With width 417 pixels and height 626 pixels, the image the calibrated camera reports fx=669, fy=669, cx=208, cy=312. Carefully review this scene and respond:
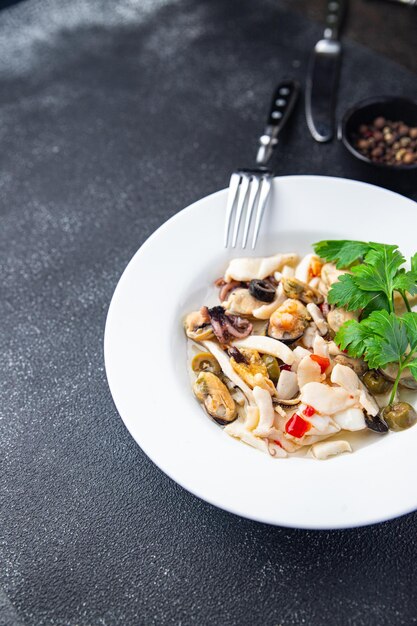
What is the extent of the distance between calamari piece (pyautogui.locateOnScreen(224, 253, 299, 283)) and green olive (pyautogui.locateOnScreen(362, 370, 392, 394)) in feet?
1.42

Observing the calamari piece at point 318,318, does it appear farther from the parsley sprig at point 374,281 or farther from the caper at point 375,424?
the caper at point 375,424

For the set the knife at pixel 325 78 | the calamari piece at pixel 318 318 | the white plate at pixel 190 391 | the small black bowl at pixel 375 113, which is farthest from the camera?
the knife at pixel 325 78

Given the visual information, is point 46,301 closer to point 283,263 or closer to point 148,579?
point 283,263

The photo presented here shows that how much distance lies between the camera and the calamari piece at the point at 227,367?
1.85 m

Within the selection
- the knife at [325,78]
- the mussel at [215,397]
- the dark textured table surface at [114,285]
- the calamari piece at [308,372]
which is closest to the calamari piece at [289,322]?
the calamari piece at [308,372]

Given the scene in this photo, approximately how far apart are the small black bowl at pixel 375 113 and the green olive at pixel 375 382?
0.91 meters

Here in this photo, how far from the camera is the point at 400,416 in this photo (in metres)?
1.76

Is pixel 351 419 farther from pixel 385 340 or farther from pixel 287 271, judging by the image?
pixel 287 271

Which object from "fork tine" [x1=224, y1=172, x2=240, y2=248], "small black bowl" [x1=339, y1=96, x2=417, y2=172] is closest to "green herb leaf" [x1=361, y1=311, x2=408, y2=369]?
"fork tine" [x1=224, y1=172, x2=240, y2=248]

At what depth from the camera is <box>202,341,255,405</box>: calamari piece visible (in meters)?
1.85

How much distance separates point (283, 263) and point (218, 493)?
0.78 meters

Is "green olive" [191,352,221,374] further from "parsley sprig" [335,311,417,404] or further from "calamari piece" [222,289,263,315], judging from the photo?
"parsley sprig" [335,311,417,404]

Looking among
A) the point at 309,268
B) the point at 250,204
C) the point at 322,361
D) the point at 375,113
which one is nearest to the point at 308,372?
the point at 322,361

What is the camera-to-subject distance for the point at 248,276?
80.0 inches
